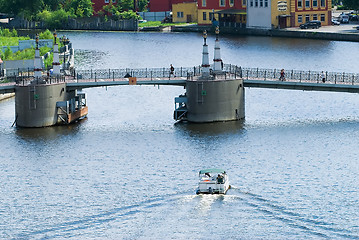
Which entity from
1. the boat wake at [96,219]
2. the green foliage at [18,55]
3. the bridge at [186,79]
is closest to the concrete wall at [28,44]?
the green foliage at [18,55]

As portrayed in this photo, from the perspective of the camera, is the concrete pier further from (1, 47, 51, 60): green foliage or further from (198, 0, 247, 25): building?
(198, 0, 247, 25): building

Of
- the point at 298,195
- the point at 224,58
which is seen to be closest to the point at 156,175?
the point at 298,195

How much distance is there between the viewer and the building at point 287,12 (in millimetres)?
179875

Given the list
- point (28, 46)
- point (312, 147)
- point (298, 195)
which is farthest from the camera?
point (28, 46)

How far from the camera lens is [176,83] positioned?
99.1m

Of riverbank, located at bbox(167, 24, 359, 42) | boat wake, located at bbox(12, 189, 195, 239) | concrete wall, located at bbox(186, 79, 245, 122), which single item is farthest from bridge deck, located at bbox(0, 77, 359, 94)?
riverbank, located at bbox(167, 24, 359, 42)

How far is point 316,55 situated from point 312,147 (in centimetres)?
6775

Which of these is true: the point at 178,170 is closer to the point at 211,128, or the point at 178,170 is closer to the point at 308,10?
the point at 211,128

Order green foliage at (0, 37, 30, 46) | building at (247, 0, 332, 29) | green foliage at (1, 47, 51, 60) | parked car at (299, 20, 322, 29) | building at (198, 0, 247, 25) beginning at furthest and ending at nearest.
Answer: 1. building at (198, 0, 247, 25)
2. building at (247, 0, 332, 29)
3. parked car at (299, 20, 322, 29)
4. green foliage at (0, 37, 30, 46)
5. green foliage at (1, 47, 51, 60)

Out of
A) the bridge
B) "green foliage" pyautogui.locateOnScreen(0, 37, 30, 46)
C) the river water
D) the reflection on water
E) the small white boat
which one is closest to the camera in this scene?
the river water

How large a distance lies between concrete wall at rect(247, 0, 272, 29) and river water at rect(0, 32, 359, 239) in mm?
65541

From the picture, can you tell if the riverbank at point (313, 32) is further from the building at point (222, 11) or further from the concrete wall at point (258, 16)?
the building at point (222, 11)

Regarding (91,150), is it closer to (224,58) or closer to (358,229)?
(358,229)

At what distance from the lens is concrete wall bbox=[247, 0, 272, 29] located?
181250mm
